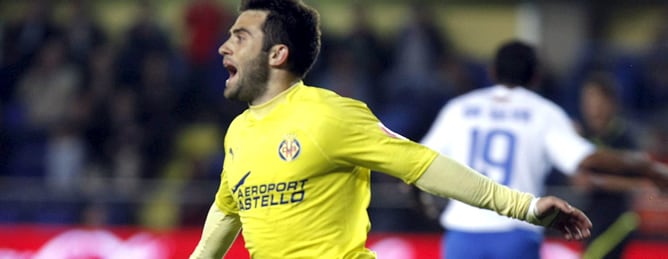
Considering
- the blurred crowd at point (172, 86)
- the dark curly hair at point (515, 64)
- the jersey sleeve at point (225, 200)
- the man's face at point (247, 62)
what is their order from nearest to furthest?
the man's face at point (247, 62) → the jersey sleeve at point (225, 200) → the dark curly hair at point (515, 64) → the blurred crowd at point (172, 86)

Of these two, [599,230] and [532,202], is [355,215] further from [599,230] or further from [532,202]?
[599,230]

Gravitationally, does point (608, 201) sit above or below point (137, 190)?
below

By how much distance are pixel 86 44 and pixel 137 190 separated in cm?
284

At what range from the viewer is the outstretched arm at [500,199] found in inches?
142

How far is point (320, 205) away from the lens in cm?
392

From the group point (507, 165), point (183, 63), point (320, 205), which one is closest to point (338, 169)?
point (320, 205)

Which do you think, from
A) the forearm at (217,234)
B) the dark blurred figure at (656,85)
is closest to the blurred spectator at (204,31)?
the dark blurred figure at (656,85)

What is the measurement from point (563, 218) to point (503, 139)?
2.33 metres

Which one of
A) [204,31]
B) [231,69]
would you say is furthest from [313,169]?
[204,31]

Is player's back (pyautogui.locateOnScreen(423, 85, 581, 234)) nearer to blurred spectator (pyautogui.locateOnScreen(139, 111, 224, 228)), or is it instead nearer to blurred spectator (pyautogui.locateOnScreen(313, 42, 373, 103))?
blurred spectator (pyautogui.locateOnScreen(139, 111, 224, 228))

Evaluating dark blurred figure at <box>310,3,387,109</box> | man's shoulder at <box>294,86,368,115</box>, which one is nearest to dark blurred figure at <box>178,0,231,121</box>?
dark blurred figure at <box>310,3,387,109</box>

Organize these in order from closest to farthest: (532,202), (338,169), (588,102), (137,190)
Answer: (532,202)
(338,169)
(588,102)
(137,190)

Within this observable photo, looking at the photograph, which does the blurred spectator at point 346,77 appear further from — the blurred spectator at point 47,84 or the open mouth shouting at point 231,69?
the open mouth shouting at point 231,69

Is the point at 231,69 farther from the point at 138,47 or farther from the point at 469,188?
the point at 138,47
